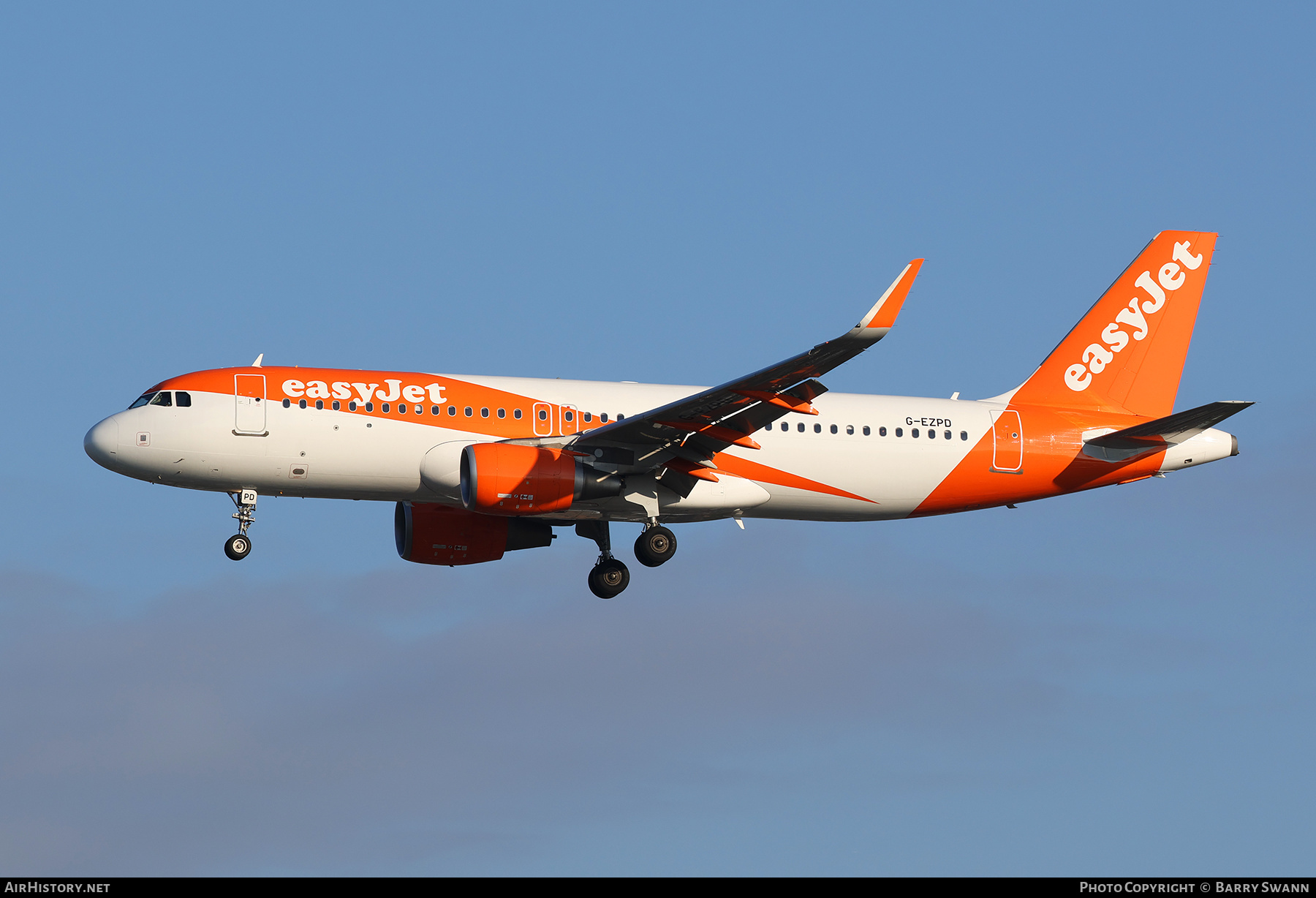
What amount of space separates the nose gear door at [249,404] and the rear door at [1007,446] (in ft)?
58.5

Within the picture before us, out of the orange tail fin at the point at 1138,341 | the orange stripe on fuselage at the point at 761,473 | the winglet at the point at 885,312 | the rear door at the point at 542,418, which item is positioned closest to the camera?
the winglet at the point at 885,312

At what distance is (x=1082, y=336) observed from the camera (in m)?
47.9

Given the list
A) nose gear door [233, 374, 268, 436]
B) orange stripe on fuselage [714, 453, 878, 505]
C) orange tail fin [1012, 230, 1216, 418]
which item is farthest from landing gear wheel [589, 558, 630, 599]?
orange tail fin [1012, 230, 1216, 418]

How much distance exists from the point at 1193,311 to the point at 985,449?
339 inches

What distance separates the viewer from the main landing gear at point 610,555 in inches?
1695

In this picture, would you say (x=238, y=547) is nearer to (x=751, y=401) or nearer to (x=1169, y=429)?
(x=751, y=401)

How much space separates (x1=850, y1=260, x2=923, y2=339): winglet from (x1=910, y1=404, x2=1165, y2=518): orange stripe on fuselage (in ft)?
34.0

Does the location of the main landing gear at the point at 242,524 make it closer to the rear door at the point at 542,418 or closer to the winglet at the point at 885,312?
the rear door at the point at 542,418

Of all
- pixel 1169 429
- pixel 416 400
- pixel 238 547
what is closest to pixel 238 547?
pixel 238 547

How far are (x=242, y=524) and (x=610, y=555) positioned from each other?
362 inches

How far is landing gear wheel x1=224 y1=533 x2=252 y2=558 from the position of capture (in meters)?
41.3

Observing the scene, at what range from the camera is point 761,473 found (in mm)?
43031

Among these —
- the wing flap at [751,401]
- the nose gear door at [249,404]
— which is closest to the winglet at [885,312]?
the wing flap at [751,401]

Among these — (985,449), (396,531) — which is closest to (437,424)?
(396,531)
